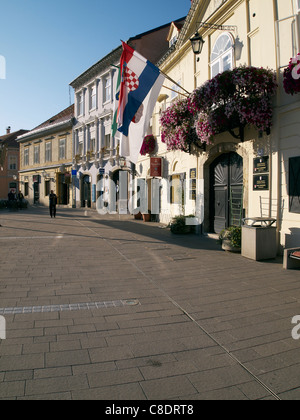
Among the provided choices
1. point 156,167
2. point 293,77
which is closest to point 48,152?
point 156,167

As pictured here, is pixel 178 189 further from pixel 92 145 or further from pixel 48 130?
pixel 48 130

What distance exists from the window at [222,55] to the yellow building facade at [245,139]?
0.03 meters

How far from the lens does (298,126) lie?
738 centimetres

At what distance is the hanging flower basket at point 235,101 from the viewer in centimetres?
775

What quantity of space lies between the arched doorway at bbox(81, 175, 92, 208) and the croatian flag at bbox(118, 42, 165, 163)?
1830 cm

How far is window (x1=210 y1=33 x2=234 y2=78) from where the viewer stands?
9.91 metres

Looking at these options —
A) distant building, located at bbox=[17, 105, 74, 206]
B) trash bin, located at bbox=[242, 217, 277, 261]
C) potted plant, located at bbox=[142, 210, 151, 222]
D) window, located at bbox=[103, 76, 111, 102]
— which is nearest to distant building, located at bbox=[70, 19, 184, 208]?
window, located at bbox=[103, 76, 111, 102]

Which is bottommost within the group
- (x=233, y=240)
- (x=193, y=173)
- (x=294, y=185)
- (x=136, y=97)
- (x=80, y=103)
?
(x=233, y=240)

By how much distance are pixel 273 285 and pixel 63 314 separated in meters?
3.52

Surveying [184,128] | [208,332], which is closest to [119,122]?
[184,128]

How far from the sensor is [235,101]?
26.0 feet

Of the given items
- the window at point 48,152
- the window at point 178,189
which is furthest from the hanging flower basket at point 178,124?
the window at point 48,152

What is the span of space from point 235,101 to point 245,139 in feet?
5.12

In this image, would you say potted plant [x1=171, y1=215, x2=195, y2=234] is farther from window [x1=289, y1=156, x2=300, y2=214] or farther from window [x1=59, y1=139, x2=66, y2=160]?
window [x1=59, y1=139, x2=66, y2=160]
